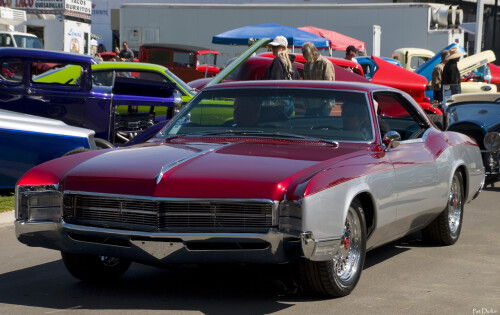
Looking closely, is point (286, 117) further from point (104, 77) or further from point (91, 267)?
point (104, 77)

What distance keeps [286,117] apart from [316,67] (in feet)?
20.1

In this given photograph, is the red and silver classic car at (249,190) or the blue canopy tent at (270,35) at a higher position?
the blue canopy tent at (270,35)

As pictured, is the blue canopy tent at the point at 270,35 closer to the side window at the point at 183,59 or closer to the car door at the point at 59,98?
the side window at the point at 183,59

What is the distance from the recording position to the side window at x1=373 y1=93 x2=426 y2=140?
7582 millimetres

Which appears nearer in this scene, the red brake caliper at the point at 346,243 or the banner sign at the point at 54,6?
the red brake caliper at the point at 346,243

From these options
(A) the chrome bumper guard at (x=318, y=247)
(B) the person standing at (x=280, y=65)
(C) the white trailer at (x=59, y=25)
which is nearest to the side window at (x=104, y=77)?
(B) the person standing at (x=280, y=65)

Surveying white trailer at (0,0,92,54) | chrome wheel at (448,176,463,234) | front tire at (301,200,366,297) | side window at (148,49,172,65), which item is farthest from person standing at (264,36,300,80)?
white trailer at (0,0,92,54)

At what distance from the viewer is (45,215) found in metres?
5.61

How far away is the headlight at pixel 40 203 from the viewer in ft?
18.3

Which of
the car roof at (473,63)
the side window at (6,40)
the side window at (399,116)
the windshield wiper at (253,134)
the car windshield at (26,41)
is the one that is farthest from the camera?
the car windshield at (26,41)

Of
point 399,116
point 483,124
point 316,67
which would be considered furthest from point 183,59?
point 399,116

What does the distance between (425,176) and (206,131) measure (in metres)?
1.71

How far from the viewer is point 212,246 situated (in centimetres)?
523

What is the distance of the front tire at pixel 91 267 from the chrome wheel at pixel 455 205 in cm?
305
